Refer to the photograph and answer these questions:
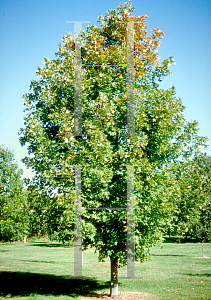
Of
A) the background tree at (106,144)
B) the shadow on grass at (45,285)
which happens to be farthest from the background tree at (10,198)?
the background tree at (106,144)

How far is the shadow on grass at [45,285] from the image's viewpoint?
41.6ft

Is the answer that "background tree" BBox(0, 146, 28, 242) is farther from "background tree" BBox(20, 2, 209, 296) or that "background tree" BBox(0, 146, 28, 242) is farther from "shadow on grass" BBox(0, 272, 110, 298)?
"background tree" BBox(20, 2, 209, 296)

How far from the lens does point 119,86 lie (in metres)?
11.2

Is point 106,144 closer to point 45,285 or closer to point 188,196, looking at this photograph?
point 188,196

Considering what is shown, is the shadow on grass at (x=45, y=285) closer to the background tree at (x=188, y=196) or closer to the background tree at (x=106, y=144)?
the background tree at (x=106, y=144)

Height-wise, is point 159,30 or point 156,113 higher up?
point 159,30

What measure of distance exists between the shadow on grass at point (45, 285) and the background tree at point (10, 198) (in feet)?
30.5

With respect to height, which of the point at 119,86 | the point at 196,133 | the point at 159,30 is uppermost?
the point at 159,30

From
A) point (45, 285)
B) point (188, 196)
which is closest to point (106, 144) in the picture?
point (188, 196)

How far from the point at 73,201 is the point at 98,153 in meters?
1.78

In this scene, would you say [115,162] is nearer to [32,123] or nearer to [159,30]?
[32,123]

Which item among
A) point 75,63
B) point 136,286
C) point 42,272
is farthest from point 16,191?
point 75,63

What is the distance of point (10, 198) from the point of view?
26.8 metres

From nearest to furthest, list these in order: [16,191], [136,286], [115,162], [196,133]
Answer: [115,162], [196,133], [136,286], [16,191]
